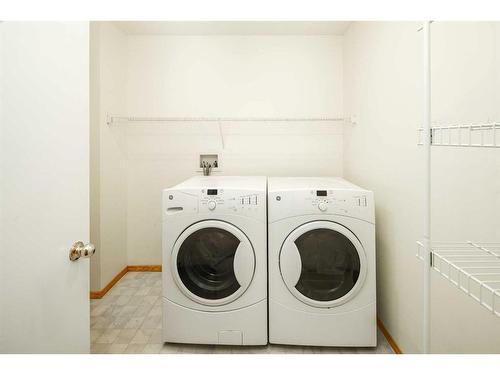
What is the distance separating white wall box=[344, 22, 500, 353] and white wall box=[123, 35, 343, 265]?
0.44 metres

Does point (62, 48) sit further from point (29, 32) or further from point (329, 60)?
point (329, 60)

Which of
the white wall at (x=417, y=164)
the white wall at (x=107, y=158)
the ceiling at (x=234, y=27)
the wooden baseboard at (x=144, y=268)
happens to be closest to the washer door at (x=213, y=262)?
the white wall at (x=417, y=164)

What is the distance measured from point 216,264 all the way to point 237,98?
70.9 inches

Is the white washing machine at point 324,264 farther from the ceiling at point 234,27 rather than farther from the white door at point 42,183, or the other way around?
the ceiling at point 234,27

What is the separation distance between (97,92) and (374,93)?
2.07 meters

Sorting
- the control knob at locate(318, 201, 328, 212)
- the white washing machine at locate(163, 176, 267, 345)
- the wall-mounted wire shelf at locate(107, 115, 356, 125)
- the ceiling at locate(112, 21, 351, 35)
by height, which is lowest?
the white washing machine at locate(163, 176, 267, 345)

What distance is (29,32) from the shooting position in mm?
904

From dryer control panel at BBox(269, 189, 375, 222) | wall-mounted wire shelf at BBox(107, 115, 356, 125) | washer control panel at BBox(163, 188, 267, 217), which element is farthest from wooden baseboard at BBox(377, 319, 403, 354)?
wall-mounted wire shelf at BBox(107, 115, 356, 125)

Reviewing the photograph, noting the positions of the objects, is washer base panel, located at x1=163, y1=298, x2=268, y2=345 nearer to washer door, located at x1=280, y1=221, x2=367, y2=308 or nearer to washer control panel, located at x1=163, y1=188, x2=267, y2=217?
washer door, located at x1=280, y1=221, x2=367, y2=308

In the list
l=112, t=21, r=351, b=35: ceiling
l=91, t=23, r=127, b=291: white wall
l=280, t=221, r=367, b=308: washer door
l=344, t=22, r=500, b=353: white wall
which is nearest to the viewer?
l=344, t=22, r=500, b=353: white wall

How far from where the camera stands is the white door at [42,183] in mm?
887

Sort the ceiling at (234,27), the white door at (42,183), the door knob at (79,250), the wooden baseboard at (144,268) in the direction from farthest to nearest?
1. the wooden baseboard at (144,268)
2. the ceiling at (234,27)
3. the door knob at (79,250)
4. the white door at (42,183)

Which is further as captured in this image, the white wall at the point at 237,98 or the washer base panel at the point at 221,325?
the white wall at the point at 237,98

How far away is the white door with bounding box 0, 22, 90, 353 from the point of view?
887mm
